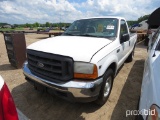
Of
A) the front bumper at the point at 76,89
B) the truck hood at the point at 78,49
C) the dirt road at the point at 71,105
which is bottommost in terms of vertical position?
the dirt road at the point at 71,105

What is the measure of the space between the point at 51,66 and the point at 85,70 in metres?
0.64

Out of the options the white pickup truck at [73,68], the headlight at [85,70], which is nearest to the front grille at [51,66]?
the white pickup truck at [73,68]

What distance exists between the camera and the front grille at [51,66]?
2.46 metres

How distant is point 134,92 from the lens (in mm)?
3779

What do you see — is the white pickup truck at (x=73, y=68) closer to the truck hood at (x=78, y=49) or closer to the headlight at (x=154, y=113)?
the truck hood at (x=78, y=49)

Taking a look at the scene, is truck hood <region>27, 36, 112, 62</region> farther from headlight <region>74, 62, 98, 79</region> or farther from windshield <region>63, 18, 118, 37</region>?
windshield <region>63, 18, 118, 37</region>

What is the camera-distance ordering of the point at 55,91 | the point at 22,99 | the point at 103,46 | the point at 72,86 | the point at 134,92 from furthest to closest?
the point at 134,92, the point at 22,99, the point at 103,46, the point at 55,91, the point at 72,86

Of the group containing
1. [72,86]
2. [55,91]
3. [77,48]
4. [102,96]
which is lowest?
[102,96]

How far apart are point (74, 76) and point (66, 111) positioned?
944 millimetres

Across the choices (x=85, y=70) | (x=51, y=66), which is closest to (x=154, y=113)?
(x=85, y=70)

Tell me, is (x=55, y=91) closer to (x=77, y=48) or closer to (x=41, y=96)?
(x=77, y=48)

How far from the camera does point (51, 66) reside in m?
2.61

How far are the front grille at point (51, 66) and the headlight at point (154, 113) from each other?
1406 mm

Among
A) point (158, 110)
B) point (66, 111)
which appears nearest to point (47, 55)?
point (66, 111)
